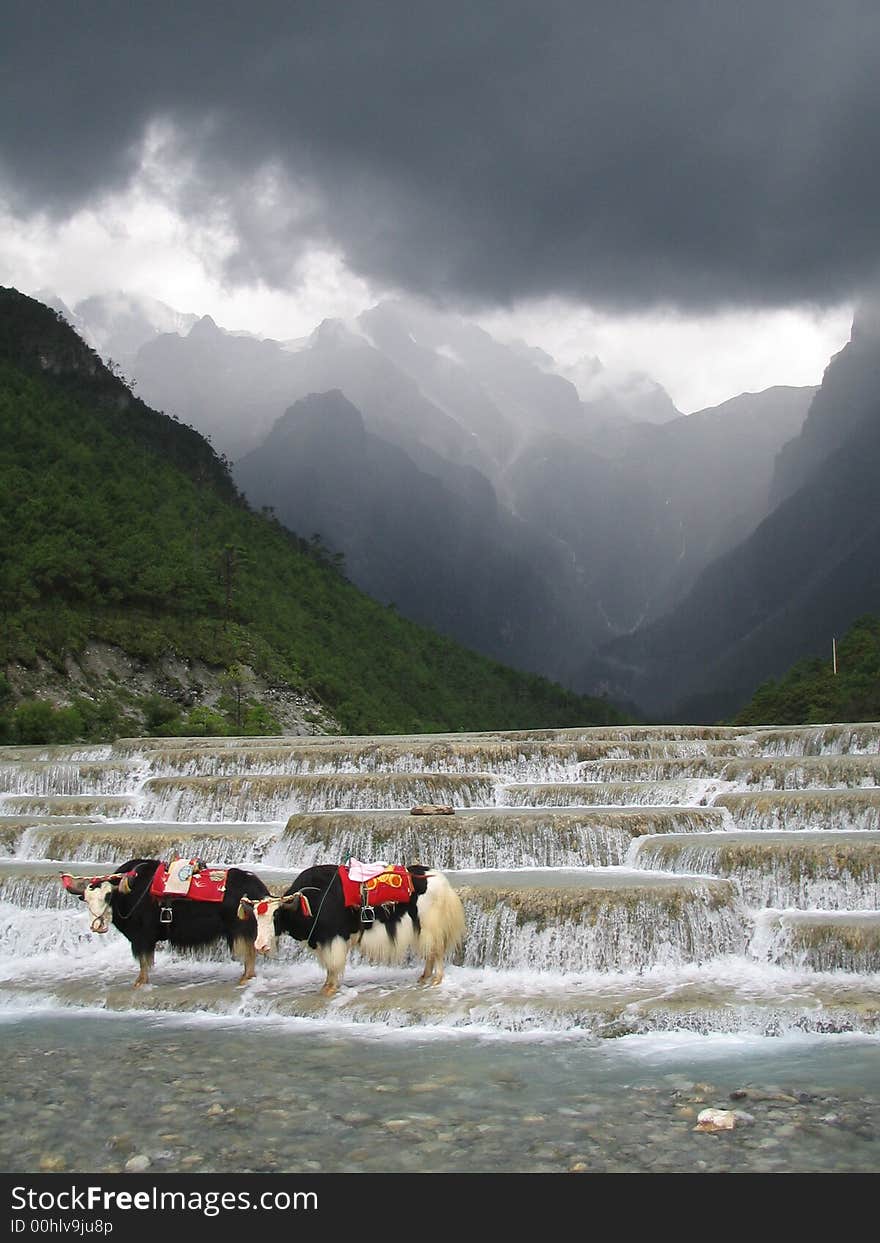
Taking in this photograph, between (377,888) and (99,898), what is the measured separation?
2.74 m

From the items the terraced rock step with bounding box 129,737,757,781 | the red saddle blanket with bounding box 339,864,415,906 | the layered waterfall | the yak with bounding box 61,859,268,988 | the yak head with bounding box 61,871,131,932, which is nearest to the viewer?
the layered waterfall

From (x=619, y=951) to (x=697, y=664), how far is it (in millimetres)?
182182

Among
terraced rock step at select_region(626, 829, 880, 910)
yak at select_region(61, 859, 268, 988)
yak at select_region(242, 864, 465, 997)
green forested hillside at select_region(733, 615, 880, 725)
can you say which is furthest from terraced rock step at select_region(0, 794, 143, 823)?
green forested hillside at select_region(733, 615, 880, 725)

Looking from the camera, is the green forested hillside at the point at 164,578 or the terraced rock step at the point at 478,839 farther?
the green forested hillside at the point at 164,578

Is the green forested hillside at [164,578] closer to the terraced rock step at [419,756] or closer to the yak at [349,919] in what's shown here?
the terraced rock step at [419,756]

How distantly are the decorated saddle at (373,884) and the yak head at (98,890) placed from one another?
2.28 m

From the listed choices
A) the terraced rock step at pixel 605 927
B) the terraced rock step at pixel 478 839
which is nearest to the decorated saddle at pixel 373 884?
the terraced rock step at pixel 605 927

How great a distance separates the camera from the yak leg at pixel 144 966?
10852mm

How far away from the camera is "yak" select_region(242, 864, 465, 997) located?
10125 mm

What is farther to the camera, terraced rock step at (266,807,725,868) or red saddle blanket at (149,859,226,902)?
terraced rock step at (266,807,725,868)

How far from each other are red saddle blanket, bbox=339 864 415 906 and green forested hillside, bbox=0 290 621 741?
30353 mm

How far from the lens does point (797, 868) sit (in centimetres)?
1228

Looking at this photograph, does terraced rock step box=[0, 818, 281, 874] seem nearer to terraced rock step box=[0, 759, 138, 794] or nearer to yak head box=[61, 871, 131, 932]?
yak head box=[61, 871, 131, 932]
